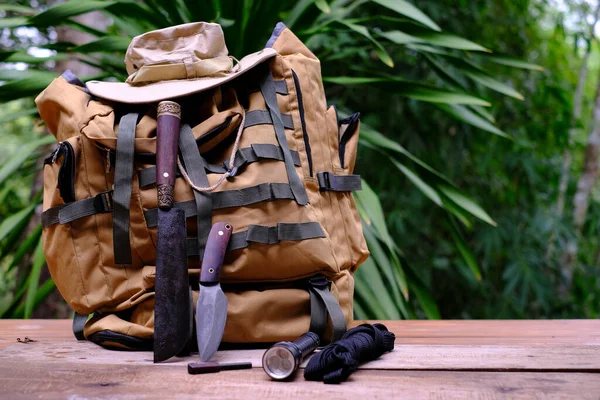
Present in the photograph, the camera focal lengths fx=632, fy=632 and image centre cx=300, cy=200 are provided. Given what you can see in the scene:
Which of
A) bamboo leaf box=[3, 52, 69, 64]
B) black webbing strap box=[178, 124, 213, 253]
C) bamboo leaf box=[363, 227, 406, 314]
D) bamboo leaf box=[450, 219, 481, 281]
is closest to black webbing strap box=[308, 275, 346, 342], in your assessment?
black webbing strap box=[178, 124, 213, 253]

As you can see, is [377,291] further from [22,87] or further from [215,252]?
[22,87]

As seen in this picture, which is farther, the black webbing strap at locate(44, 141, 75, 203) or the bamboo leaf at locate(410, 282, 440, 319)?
the bamboo leaf at locate(410, 282, 440, 319)

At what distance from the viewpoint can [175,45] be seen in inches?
52.2

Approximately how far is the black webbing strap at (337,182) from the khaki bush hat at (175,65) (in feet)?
0.86

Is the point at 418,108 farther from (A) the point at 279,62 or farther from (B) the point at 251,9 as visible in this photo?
(A) the point at 279,62

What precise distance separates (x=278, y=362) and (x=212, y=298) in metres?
0.18

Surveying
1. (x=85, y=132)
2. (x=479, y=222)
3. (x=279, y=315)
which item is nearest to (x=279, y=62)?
(x=85, y=132)

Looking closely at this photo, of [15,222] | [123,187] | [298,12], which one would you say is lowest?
[15,222]

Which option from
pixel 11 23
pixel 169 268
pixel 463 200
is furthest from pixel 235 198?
pixel 11 23

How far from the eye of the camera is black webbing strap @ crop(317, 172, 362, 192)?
1266 mm

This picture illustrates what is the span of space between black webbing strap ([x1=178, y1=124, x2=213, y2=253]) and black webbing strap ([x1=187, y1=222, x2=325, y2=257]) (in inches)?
1.7

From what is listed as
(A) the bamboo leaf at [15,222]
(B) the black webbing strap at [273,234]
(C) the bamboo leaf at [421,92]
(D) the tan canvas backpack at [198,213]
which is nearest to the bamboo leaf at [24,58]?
(A) the bamboo leaf at [15,222]

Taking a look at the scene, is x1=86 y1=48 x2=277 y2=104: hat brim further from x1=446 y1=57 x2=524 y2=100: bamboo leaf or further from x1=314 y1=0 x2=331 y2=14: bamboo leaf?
x1=446 y1=57 x2=524 y2=100: bamboo leaf

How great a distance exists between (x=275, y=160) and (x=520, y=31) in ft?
7.29
